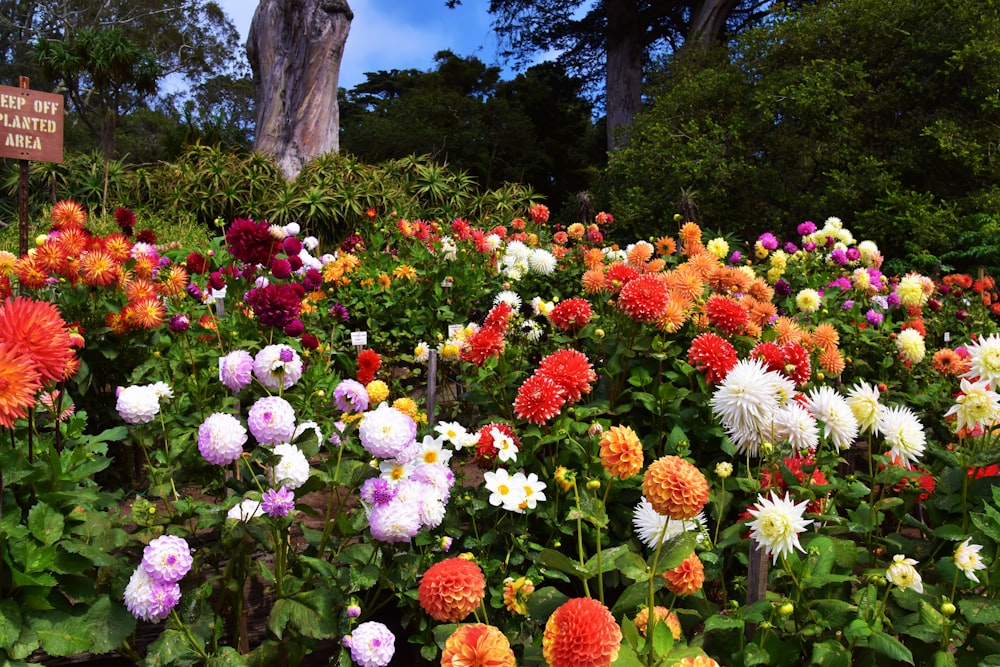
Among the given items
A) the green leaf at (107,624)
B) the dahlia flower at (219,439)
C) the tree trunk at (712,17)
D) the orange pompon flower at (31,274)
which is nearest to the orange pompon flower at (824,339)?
the dahlia flower at (219,439)

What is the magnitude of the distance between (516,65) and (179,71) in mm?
15217

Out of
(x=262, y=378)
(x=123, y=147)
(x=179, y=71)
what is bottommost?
(x=262, y=378)

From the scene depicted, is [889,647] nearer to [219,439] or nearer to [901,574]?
[901,574]

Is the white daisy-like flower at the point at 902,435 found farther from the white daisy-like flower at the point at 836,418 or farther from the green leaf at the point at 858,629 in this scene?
the green leaf at the point at 858,629

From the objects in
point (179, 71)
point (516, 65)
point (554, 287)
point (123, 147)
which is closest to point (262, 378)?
point (554, 287)

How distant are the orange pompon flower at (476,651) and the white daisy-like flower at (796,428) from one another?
0.79 m

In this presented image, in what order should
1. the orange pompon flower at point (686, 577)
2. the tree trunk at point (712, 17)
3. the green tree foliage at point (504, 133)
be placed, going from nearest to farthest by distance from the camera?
1. the orange pompon flower at point (686, 577)
2. the tree trunk at point (712, 17)
3. the green tree foliage at point (504, 133)

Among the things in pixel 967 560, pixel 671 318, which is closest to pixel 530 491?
pixel 671 318

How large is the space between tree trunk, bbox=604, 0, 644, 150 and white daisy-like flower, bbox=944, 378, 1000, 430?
12239 mm

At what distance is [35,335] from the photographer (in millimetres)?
1046

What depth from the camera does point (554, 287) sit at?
373 cm

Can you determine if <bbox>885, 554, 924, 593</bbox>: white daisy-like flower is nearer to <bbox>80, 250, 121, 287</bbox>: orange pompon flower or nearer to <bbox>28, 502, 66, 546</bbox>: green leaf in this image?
<bbox>28, 502, 66, 546</bbox>: green leaf

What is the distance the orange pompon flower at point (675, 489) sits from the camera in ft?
3.31

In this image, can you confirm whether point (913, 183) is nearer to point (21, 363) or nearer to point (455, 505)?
point (455, 505)
